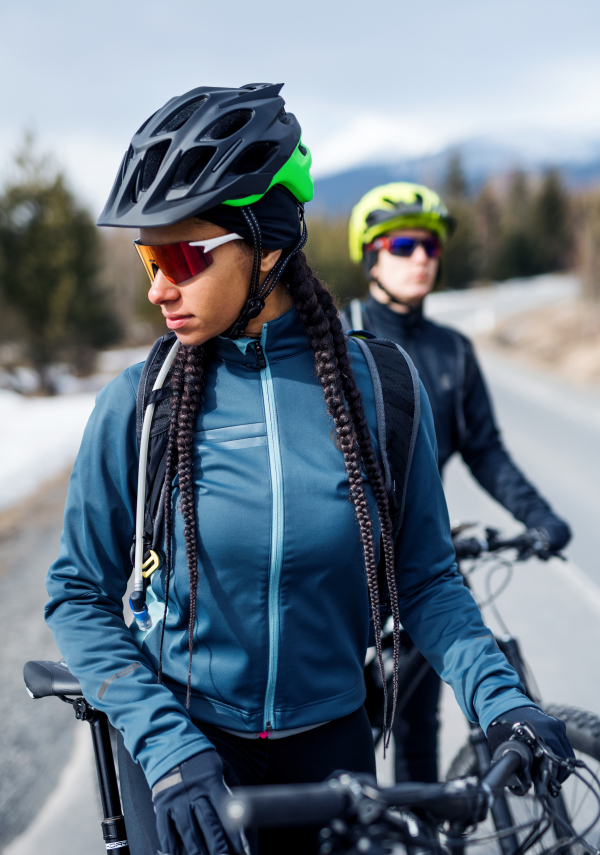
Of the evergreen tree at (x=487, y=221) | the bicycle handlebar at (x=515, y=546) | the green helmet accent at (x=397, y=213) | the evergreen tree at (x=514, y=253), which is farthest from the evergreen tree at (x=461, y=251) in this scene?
the bicycle handlebar at (x=515, y=546)

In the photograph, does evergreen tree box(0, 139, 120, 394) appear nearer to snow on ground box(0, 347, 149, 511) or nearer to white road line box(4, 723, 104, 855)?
snow on ground box(0, 347, 149, 511)

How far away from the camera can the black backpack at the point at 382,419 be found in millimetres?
1620

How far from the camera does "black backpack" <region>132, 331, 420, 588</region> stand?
162cm

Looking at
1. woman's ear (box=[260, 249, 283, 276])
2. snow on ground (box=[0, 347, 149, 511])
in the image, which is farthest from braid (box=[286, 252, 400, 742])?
snow on ground (box=[0, 347, 149, 511])

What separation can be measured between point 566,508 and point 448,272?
61.8 m

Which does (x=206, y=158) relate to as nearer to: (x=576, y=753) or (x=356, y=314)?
(x=356, y=314)

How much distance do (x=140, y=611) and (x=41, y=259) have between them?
26.1 m

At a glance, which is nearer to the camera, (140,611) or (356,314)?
(140,611)

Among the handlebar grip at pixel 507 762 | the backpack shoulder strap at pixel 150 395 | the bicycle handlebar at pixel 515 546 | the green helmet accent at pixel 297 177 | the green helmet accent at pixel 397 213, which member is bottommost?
the bicycle handlebar at pixel 515 546

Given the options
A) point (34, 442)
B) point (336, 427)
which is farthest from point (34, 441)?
point (336, 427)

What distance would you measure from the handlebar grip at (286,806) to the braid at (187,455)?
68cm

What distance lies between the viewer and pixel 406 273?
323 cm

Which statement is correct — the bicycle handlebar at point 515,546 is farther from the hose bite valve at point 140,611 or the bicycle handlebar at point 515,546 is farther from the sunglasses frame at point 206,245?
the sunglasses frame at point 206,245

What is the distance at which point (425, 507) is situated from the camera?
5.92 ft
